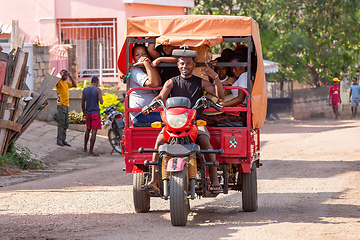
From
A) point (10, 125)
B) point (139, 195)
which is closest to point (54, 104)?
point (10, 125)

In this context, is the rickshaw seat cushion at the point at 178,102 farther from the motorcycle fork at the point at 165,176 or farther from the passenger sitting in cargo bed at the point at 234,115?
A: the passenger sitting in cargo bed at the point at 234,115

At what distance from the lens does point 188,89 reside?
7168 mm

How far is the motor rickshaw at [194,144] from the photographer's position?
665 centimetres

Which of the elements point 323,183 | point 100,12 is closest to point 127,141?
point 323,183

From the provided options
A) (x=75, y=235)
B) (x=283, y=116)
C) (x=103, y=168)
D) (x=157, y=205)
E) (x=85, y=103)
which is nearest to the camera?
(x=75, y=235)

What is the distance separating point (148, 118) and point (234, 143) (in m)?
1.15

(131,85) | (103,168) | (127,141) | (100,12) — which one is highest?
(100,12)

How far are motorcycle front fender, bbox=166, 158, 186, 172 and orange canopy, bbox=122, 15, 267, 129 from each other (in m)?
1.39

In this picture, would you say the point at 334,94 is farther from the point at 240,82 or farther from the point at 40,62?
the point at 240,82

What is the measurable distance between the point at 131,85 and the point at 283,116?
22.2 meters

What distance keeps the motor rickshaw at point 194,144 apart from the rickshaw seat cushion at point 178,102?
0.03 metres

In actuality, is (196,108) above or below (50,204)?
above

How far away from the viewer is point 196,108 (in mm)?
6949

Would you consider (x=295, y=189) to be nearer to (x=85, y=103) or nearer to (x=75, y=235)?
(x=75, y=235)
